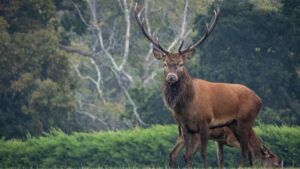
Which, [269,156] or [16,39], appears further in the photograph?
[16,39]

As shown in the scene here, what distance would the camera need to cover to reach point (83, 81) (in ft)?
155

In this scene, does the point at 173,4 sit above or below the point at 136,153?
above

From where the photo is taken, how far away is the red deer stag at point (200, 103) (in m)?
16.1

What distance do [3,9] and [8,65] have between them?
3.10 metres

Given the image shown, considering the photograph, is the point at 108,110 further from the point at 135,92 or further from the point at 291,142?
the point at 291,142

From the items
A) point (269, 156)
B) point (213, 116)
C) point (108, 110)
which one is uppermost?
point (213, 116)

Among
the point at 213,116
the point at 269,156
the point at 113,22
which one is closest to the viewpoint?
the point at 213,116

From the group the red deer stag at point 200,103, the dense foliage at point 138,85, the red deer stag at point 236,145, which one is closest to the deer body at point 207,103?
the red deer stag at point 200,103

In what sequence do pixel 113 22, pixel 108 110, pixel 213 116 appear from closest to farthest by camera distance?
pixel 213 116, pixel 108 110, pixel 113 22

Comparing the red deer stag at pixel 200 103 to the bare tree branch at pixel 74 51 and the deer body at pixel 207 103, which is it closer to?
the deer body at pixel 207 103

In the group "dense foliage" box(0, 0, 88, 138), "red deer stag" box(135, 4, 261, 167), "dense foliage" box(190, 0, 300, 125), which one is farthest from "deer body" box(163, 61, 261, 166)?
"dense foliage" box(190, 0, 300, 125)

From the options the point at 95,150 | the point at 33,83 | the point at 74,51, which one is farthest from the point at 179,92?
the point at 74,51

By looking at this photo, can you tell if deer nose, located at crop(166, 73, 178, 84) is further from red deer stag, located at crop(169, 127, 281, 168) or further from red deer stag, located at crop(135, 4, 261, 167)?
red deer stag, located at crop(169, 127, 281, 168)

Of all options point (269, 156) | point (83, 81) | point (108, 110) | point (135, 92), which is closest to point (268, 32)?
point (135, 92)
